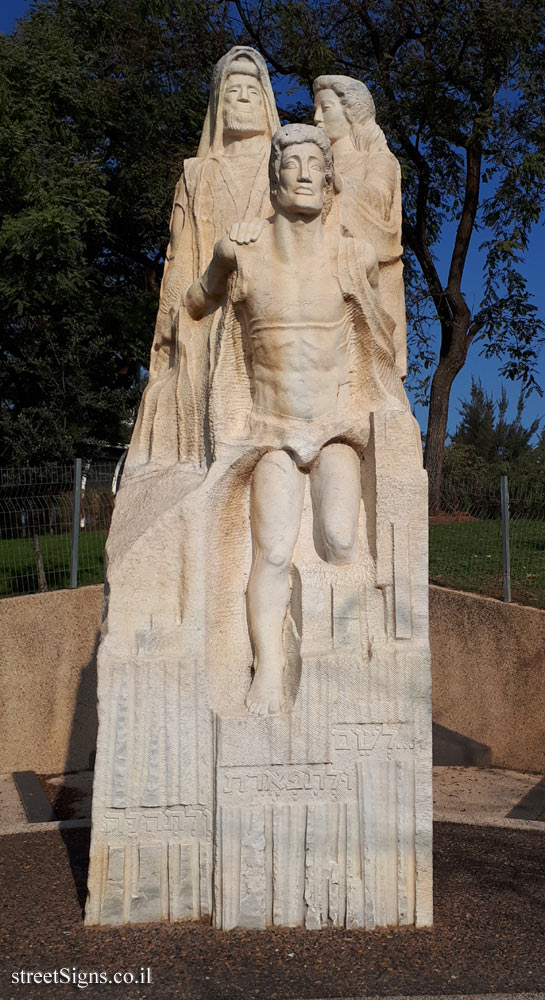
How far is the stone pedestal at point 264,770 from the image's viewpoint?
4074 millimetres

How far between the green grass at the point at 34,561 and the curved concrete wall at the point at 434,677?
1.09 ft

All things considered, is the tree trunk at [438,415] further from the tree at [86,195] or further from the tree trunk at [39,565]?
the tree trunk at [39,565]

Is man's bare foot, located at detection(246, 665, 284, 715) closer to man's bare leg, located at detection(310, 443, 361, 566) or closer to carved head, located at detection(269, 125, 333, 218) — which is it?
man's bare leg, located at detection(310, 443, 361, 566)

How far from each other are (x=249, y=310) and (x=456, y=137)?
457 inches

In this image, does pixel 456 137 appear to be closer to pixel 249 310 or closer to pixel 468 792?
pixel 468 792

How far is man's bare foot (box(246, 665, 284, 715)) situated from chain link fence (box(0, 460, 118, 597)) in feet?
13.4

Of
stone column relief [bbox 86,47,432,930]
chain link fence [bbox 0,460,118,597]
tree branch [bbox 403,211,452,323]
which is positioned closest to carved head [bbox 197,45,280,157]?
stone column relief [bbox 86,47,432,930]

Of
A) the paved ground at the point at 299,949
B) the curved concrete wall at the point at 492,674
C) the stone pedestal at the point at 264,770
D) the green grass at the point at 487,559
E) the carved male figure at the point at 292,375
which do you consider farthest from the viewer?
the green grass at the point at 487,559

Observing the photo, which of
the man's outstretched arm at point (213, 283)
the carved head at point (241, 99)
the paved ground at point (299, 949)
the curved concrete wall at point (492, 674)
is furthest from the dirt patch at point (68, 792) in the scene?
the carved head at point (241, 99)

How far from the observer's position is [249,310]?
14.1 feet

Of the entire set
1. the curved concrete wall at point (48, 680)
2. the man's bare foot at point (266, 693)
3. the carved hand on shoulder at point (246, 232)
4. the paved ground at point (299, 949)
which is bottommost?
the paved ground at point (299, 949)

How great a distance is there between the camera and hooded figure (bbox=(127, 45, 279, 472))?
4.62m

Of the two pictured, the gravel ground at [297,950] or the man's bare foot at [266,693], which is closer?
the gravel ground at [297,950]

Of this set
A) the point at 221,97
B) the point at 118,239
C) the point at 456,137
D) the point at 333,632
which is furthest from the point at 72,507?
the point at 118,239
